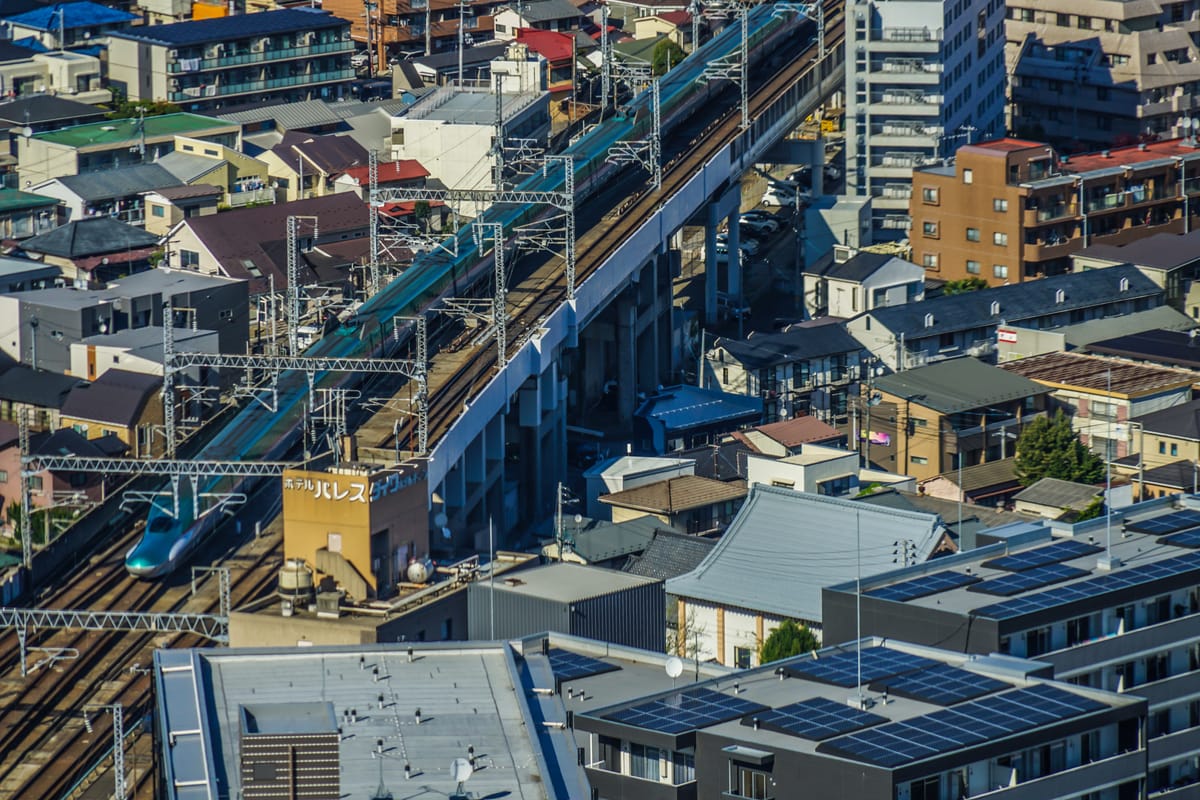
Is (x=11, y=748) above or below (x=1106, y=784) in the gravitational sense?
below

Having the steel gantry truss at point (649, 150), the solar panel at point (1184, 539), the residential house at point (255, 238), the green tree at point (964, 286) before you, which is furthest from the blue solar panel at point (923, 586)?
the residential house at point (255, 238)

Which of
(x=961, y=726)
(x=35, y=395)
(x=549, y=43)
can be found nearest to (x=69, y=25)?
(x=549, y=43)

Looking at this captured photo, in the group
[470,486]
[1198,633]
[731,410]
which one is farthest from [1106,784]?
[731,410]

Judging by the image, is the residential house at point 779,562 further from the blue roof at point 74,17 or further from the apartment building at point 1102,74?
the blue roof at point 74,17

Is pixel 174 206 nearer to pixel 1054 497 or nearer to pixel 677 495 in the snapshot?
pixel 677 495

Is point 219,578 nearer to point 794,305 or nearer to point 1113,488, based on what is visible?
point 1113,488
